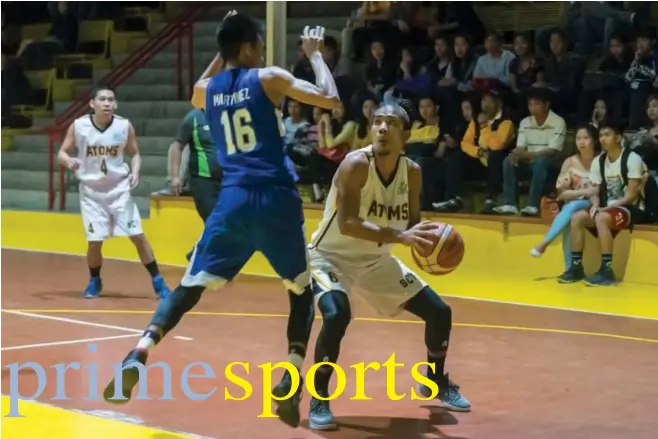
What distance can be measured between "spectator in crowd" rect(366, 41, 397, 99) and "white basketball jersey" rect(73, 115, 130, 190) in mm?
4504

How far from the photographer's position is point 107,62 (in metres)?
18.7

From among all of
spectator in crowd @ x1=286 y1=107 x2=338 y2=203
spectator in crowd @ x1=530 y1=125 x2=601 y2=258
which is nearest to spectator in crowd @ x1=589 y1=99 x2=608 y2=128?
spectator in crowd @ x1=530 y1=125 x2=601 y2=258

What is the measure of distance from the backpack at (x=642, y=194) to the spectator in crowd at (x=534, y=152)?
98cm

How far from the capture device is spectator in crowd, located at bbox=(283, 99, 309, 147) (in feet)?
43.3

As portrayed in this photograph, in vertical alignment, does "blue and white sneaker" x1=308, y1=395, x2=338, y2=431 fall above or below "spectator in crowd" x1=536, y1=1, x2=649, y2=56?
below

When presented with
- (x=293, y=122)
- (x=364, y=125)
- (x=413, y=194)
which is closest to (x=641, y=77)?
(x=364, y=125)

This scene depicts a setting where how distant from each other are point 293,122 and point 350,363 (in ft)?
22.3

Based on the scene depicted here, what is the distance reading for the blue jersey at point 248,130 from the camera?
510 centimetres

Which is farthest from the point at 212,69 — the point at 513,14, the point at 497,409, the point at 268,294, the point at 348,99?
the point at 513,14

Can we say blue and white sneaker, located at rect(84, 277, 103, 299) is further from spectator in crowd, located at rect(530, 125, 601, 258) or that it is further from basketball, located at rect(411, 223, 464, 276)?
basketball, located at rect(411, 223, 464, 276)

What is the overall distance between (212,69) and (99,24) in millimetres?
14170

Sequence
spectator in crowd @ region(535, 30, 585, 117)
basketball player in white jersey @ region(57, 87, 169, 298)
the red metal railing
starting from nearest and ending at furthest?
basketball player in white jersey @ region(57, 87, 169, 298) < spectator in crowd @ region(535, 30, 585, 117) < the red metal railing

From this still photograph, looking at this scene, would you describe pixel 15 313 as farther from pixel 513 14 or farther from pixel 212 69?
pixel 513 14

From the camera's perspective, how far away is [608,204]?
10.4m
